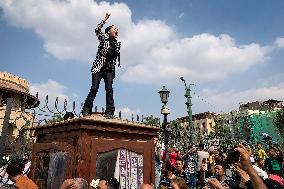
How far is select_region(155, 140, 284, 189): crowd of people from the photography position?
3.67 meters

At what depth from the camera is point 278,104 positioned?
242 feet

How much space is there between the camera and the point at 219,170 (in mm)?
8461

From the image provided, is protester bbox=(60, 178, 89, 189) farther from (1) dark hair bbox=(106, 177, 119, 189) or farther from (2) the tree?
(2) the tree

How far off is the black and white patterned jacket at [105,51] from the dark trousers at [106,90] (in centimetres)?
13

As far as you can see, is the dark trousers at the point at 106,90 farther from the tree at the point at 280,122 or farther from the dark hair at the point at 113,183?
the tree at the point at 280,122

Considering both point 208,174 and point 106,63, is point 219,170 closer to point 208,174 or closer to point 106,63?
point 208,174

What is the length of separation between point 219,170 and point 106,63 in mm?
3990

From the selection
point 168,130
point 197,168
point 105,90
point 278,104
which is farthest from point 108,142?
point 278,104

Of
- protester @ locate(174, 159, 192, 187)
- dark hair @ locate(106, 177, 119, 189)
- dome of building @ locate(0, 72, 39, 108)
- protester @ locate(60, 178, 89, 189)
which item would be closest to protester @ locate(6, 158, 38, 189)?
dark hair @ locate(106, 177, 119, 189)

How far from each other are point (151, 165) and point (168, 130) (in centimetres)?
767

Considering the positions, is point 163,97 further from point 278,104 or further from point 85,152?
point 278,104

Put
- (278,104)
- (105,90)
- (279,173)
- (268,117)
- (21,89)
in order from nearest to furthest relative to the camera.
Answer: (279,173), (105,90), (21,89), (268,117), (278,104)

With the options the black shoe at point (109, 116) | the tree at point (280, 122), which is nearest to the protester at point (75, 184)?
the black shoe at point (109, 116)

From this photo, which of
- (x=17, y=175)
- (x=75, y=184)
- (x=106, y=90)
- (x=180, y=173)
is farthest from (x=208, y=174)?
(x=75, y=184)
